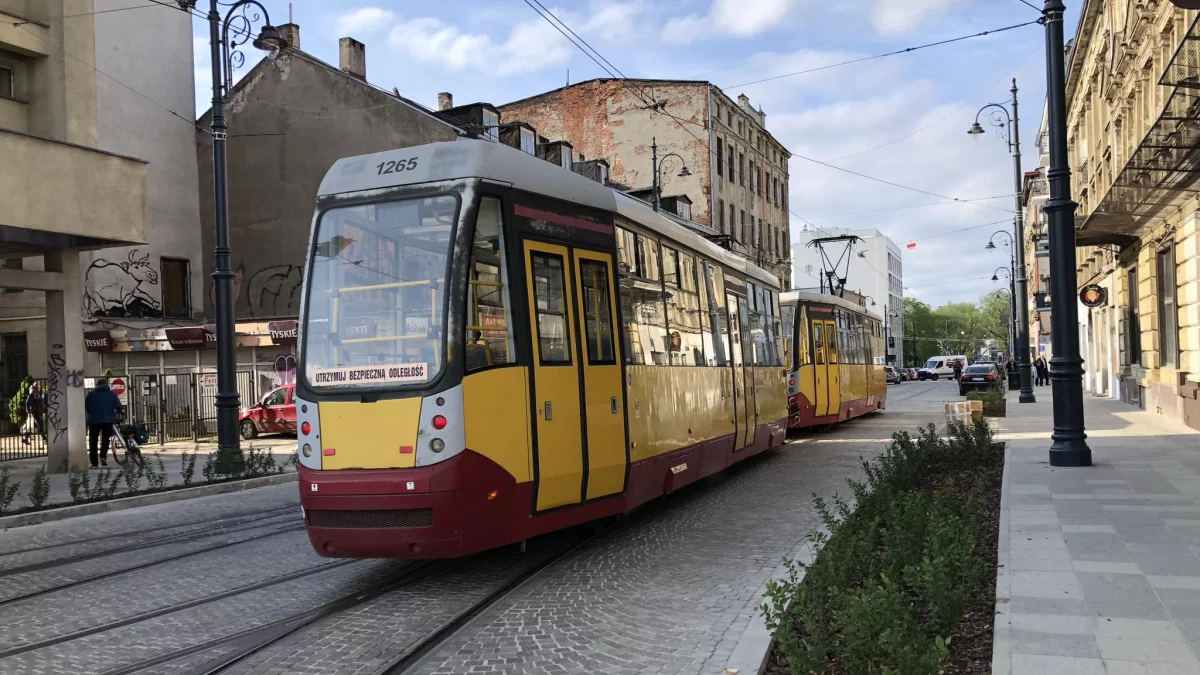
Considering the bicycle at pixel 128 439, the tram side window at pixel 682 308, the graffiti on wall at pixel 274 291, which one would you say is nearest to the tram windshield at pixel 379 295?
the tram side window at pixel 682 308

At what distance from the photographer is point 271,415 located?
25188 mm

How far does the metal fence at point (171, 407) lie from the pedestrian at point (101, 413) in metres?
7.30

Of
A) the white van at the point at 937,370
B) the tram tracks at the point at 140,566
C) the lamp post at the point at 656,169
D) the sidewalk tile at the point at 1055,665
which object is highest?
the lamp post at the point at 656,169

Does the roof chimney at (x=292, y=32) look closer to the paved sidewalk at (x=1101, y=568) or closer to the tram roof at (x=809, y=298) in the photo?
the tram roof at (x=809, y=298)

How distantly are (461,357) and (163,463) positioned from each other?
41.7 feet

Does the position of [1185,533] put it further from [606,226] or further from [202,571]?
[202,571]

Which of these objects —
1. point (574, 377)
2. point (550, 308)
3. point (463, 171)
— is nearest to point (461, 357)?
point (550, 308)

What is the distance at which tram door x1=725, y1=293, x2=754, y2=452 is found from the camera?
498 inches

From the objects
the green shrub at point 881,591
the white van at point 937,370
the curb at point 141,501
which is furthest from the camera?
the white van at point 937,370

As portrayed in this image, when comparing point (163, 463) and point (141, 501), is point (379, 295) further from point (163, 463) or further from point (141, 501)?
point (163, 463)

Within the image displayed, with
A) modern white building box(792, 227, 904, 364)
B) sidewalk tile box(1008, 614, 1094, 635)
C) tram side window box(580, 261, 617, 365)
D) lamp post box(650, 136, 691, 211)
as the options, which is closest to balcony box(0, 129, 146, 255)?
tram side window box(580, 261, 617, 365)

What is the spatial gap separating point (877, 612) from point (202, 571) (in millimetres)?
5889

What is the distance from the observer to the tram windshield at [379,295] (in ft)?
22.0

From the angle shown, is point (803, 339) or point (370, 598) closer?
point (370, 598)
